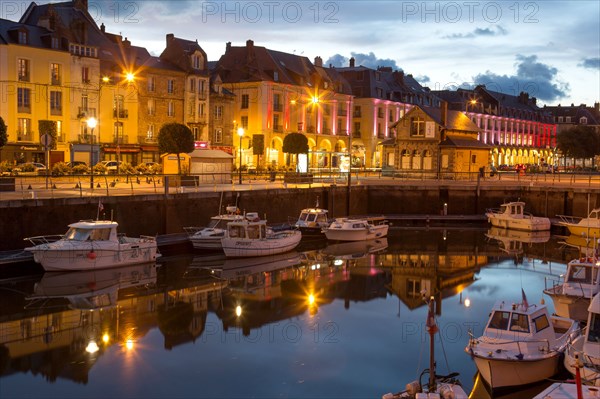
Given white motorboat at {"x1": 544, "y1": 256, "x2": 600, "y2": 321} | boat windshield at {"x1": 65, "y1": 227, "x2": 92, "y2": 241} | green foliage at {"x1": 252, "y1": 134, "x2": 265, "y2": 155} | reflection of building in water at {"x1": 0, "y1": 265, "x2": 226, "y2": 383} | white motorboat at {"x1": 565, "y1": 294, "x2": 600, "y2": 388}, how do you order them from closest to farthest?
white motorboat at {"x1": 565, "y1": 294, "x2": 600, "y2": 388} < reflection of building in water at {"x1": 0, "y1": 265, "x2": 226, "y2": 383} < white motorboat at {"x1": 544, "y1": 256, "x2": 600, "y2": 321} < boat windshield at {"x1": 65, "y1": 227, "x2": 92, "y2": 241} < green foliage at {"x1": 252, "y1": 134, "x2": 265, "y2": 155}

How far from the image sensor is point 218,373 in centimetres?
1909

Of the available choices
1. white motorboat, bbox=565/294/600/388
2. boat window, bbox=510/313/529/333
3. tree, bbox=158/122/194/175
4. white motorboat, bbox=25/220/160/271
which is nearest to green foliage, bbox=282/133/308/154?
tree, bbox=158/122/194/175

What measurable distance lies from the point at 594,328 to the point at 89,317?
15865 mm

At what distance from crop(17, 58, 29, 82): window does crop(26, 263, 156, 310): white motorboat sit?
30.7m

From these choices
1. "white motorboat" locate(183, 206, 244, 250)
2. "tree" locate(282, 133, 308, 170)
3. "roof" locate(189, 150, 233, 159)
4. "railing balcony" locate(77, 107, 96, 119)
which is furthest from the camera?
"tree" locate(282, 133, 308, 170)

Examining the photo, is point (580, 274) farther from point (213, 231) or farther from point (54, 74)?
point (54, 74)

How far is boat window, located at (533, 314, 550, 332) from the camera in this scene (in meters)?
18.4

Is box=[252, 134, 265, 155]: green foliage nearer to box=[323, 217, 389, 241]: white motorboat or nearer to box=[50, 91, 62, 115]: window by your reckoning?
box=[50, 91, 62, 115]: window

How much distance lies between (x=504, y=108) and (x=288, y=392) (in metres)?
106

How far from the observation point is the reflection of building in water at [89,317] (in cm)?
2003

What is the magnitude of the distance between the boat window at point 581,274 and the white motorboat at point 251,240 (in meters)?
16.0

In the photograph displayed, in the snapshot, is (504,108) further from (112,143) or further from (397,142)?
(112,143)

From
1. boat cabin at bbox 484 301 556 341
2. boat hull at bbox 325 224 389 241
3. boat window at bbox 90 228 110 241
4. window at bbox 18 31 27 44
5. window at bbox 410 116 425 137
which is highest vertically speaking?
window at bbox 18 31 27 44

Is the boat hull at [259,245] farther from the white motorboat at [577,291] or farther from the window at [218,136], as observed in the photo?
the window at [218,136]
